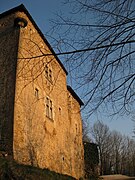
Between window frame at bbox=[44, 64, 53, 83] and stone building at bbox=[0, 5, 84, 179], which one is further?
window frame at bbox=[44, 64, 53, 83]

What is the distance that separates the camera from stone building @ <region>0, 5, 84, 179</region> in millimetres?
11000

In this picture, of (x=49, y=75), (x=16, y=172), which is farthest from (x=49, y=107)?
(x=16, y=172)

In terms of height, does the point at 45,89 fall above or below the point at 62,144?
above

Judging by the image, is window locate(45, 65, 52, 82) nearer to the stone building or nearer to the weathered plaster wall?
the stone building

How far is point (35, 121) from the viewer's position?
13016mm

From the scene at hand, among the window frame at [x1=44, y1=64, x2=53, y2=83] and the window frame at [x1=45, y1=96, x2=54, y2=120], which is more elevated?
the window frame at [x1=44, y1=64, x2=53, y2=83]

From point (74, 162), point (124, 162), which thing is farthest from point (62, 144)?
point (124, 162)

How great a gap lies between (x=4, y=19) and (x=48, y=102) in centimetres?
570

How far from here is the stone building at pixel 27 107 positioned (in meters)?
11.0

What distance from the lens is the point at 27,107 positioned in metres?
12.5

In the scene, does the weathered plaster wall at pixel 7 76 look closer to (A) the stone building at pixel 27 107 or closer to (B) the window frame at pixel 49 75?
A: (A) the stone building at pixel 27 107

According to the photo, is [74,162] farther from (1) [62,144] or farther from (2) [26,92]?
(2) [26,92]

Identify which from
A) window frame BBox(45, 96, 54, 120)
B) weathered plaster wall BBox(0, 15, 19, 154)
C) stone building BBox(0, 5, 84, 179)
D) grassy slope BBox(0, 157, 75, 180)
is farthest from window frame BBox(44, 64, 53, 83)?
grassy slope BBox(0, 157, 75, 180)

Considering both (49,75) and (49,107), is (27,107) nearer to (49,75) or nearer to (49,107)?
(49,107)
